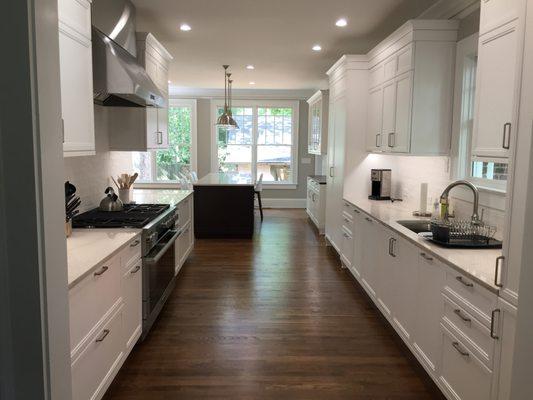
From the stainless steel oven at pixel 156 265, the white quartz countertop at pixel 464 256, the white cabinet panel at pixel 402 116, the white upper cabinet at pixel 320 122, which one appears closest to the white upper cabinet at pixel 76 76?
the stainless steel oven at pixel 156 265

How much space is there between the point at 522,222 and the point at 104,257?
1.89 metres

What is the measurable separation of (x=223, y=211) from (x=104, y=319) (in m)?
4.64

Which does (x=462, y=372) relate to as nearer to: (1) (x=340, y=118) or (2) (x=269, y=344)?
(2) (x=269, y=344)

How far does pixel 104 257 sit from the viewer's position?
224 centimetres

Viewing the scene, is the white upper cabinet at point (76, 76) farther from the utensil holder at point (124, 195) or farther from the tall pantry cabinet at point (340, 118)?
the tall pantry cabinet at point (340, 118)

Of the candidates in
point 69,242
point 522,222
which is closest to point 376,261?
point 522,222

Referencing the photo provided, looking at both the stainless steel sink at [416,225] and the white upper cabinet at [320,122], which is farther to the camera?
the white upper cabinet at [320,122]

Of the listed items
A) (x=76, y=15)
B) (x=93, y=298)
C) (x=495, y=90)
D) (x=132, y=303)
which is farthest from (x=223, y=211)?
(x=495, y=90)

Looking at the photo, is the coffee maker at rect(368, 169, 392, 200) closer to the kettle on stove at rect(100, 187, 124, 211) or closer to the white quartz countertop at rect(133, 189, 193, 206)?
the white quartz countertop at rect(133, 189, 193, 206)

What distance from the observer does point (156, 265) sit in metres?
3.36

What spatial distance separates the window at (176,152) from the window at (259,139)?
22.9 inches

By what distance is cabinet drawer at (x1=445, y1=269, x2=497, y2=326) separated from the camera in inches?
76.4

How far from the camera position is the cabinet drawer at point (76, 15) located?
2.41 metres

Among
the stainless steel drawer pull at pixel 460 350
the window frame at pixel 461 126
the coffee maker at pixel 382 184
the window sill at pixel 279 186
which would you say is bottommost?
the stainless steel drawer pull at pixel 460 350
